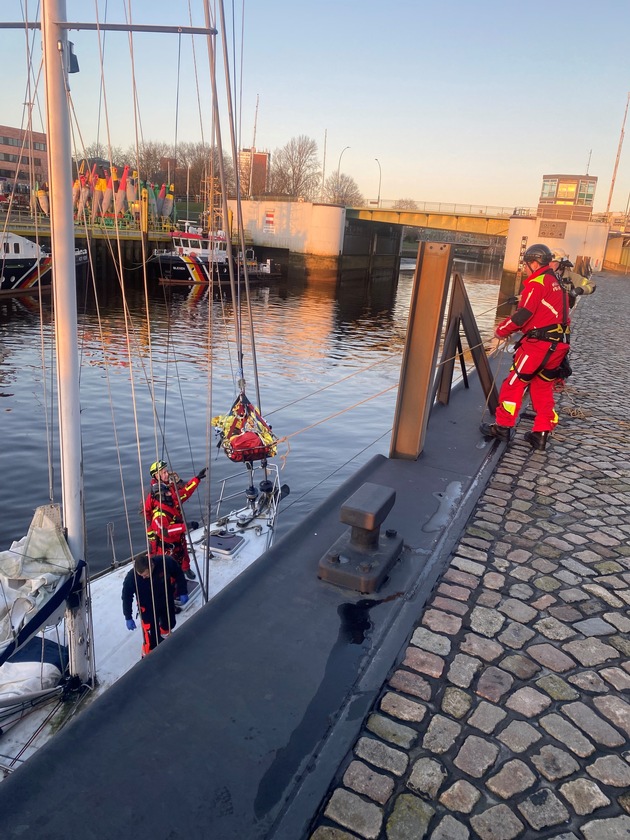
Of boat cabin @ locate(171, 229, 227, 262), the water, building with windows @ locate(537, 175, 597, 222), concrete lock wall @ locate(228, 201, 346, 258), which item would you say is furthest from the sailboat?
building with windows @ locate(537, 175, 597, 222)

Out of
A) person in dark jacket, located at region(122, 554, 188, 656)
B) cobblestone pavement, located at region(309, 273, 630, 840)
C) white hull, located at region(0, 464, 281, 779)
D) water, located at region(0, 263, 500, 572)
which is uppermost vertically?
cobblestone pavement, located at region(309, 273, 630, 840)

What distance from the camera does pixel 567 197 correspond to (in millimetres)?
55906

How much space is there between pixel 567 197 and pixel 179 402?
5186cm

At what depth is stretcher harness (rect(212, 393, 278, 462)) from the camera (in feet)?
21.6

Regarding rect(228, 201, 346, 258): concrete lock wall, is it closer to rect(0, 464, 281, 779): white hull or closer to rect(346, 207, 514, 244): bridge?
rect(346, 207, 514, 244): bridge

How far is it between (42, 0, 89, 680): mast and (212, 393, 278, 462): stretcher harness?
230 centimetres

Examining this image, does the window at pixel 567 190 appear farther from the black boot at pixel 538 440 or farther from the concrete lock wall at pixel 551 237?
the black boot at pixel 538 440

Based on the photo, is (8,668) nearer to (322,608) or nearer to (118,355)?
(322,608)

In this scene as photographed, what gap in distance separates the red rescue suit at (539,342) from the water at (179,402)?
6.58 ft

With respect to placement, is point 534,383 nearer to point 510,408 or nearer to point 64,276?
point 510,408

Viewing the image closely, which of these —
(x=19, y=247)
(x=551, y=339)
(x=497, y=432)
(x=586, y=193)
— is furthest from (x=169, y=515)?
(x=586, y=193)

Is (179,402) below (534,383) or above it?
below

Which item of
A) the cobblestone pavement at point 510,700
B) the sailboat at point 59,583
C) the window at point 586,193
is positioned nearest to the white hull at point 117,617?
the sailboat at point 59,583

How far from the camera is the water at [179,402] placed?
9.96m
